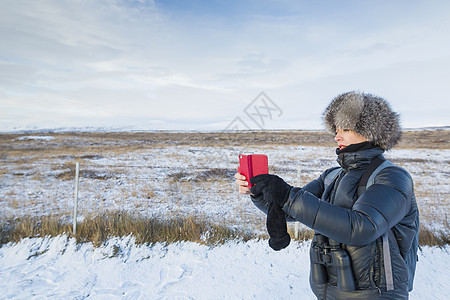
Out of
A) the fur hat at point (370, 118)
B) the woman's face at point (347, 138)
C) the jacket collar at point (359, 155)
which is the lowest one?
the jacket collar at point (359, 155)

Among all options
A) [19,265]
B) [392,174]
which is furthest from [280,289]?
[19,265]

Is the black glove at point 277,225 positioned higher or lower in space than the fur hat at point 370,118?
lower

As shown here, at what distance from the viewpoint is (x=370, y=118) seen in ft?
4.46

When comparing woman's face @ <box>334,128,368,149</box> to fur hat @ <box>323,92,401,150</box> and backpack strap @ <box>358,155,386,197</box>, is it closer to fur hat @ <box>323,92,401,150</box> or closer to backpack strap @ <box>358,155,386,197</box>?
fur hat @ <box>323,92,401,150</box>

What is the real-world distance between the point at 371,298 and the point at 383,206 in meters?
0.47

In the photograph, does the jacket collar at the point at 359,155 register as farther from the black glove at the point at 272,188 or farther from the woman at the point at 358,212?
the black glove at the point at 272,188

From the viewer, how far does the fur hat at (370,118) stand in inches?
53.3

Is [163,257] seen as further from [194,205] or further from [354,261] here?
[354,261]

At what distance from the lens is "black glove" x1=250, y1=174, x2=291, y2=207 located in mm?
1109

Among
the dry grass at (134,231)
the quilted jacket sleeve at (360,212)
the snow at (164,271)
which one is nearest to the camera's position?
the quilted jacket sleeve at (360,212)

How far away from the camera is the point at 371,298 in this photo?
3.90ft

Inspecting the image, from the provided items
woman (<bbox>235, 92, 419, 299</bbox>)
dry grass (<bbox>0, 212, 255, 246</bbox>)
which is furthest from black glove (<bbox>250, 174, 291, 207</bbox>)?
dry grass (<bbox>0, 212, 255, 246</bbox>)

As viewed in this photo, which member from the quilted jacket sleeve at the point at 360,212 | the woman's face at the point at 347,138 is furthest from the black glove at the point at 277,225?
the woman's face at the point at 347,138

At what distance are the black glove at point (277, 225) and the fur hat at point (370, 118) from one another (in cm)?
60
